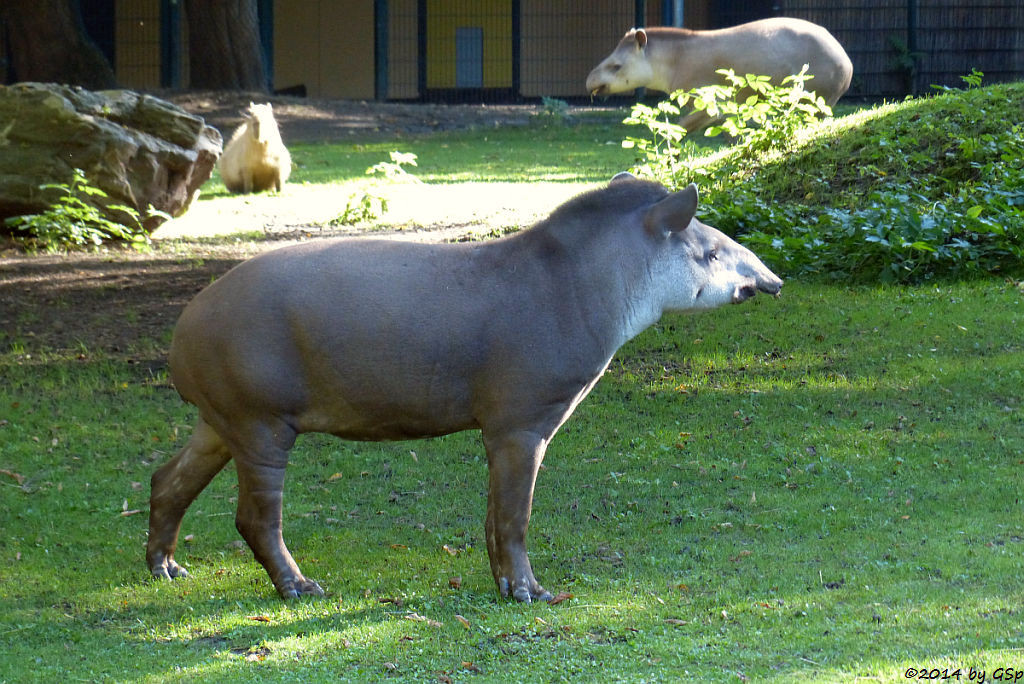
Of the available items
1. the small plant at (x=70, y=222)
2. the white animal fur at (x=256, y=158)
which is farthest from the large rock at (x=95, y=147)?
the white animal fur at (x=256, y=158)

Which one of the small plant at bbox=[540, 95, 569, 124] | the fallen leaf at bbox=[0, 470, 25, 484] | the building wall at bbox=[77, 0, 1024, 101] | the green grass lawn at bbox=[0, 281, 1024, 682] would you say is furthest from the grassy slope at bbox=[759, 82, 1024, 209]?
the building wall at bbox=[77, 0, 1024, 101]

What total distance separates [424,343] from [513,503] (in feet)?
2.32

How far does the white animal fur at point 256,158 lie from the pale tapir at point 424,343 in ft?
31.3

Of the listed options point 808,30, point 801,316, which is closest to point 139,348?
point 801,316

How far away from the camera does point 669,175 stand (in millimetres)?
11820

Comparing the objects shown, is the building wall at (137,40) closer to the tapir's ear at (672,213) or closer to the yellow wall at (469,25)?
the yellow wall at (469,25)

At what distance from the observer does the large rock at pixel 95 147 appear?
11.0 meters

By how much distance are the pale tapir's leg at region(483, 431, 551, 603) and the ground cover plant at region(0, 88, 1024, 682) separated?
120 mm

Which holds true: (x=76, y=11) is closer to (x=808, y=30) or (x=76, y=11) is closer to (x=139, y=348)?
(x=808, y=30)

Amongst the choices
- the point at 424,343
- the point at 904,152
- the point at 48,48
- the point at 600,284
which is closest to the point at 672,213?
the point at 600,284

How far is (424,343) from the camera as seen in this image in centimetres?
475

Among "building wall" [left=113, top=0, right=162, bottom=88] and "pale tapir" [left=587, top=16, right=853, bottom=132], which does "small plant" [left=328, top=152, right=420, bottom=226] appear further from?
"building wall" [left=113, top=0, right=162, bottom=88]

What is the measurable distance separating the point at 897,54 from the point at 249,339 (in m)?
21.1

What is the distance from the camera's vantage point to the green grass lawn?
434cm
